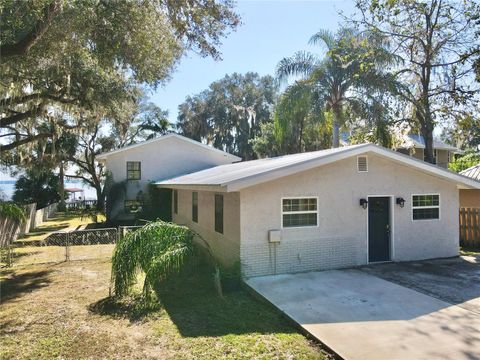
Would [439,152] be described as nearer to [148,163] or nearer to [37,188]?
[148,163]

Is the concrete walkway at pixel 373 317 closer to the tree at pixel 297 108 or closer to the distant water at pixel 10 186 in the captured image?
the tree at pixel 297 108

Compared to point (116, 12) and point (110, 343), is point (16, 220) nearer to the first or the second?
point (116, 12)

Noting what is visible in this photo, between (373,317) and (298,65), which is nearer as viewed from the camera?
(373,317)

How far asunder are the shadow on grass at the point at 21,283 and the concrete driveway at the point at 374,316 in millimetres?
5654

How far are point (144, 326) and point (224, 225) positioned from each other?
4355 millimetres

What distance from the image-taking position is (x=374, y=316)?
255 inches

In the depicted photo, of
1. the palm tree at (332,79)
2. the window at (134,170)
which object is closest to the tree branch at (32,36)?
the palm tree at (332,79)

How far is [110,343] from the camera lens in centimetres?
590

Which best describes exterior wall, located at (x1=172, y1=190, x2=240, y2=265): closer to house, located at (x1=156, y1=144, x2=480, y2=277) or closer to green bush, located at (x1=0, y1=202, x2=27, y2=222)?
house, located at (x1=156, y1=144, x2=480, y2=277)

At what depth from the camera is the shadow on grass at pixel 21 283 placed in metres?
8.81

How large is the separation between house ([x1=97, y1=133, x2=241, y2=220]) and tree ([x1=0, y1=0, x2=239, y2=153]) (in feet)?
29.5

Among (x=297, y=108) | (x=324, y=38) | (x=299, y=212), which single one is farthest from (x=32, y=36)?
(x=324, y=38)

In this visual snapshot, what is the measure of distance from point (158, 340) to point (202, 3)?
785cm

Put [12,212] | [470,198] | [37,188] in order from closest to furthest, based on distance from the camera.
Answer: [470,198] < [12,212] < [37,188]
